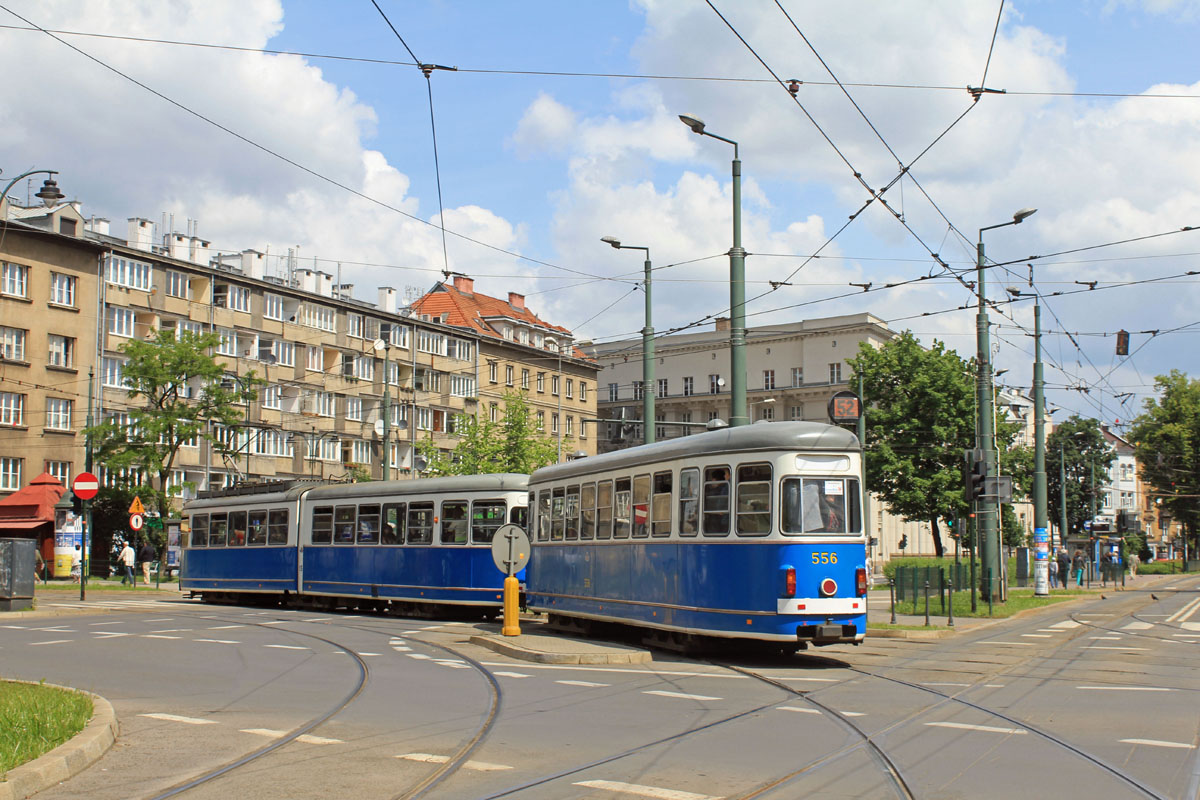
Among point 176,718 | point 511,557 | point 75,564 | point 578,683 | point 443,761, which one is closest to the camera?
point 443,761

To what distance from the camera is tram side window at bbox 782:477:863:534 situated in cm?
1544

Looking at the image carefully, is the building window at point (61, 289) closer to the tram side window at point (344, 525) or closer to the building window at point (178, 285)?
the building window at point (178, 285)

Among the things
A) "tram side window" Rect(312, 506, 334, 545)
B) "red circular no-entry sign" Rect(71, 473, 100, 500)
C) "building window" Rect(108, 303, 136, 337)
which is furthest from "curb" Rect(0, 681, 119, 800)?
"building window" Rect(108, 303, 136, 337)

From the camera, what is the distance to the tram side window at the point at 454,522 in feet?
81.3

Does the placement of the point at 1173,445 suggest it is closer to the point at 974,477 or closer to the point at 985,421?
the point at 985,421

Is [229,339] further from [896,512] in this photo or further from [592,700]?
[592,700]

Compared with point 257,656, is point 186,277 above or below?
above

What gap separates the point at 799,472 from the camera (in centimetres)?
1555

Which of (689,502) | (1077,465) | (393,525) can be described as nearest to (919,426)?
(393,525)

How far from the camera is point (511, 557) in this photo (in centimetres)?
1891

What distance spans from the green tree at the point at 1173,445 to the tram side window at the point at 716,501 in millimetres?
66044

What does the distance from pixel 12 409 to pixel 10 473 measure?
8.60 feet

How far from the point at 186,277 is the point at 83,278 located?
5.88 m

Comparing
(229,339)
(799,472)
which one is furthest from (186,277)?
(799,472)
